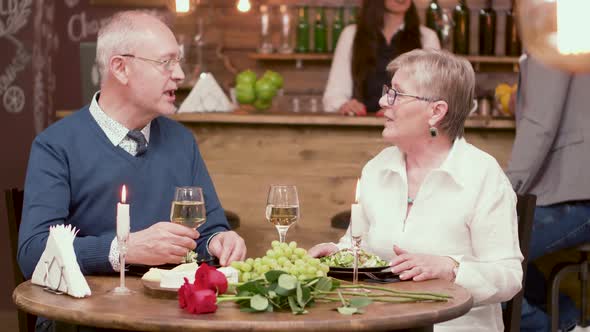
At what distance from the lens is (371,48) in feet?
17.6

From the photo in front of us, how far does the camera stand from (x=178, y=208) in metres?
2.22

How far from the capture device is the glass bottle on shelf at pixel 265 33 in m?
7.01

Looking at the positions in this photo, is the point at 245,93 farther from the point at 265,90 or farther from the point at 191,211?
the point at 191,211

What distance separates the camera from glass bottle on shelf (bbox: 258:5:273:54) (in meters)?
7.01

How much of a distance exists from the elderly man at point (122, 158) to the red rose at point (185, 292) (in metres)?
0.50

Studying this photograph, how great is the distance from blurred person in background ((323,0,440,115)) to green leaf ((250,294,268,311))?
343 cm

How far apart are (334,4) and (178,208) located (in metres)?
5.16

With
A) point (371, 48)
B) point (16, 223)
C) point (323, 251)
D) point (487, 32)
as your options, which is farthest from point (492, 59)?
point (16, 223)

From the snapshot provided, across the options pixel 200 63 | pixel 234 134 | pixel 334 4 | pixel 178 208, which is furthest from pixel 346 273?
pixel 334 4

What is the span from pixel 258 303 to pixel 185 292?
5.6 inches

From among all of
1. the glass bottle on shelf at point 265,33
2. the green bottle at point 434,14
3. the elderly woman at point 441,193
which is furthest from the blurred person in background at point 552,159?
the glass bottle on shelf at point 265,33

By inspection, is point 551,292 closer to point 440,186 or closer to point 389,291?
point 440,186

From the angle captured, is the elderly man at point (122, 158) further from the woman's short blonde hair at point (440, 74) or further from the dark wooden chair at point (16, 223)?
the woman's short blonde hair at point (440, 74)

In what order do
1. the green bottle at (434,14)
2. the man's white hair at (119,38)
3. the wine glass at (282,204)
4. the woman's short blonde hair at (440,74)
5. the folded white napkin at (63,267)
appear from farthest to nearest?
the green bottle at (434,14)
the man's white hair at (119,38)
the woman's short blonde hair at (440,74)
the wine glass at (282,204)
the folded white napkin at (63,267)
